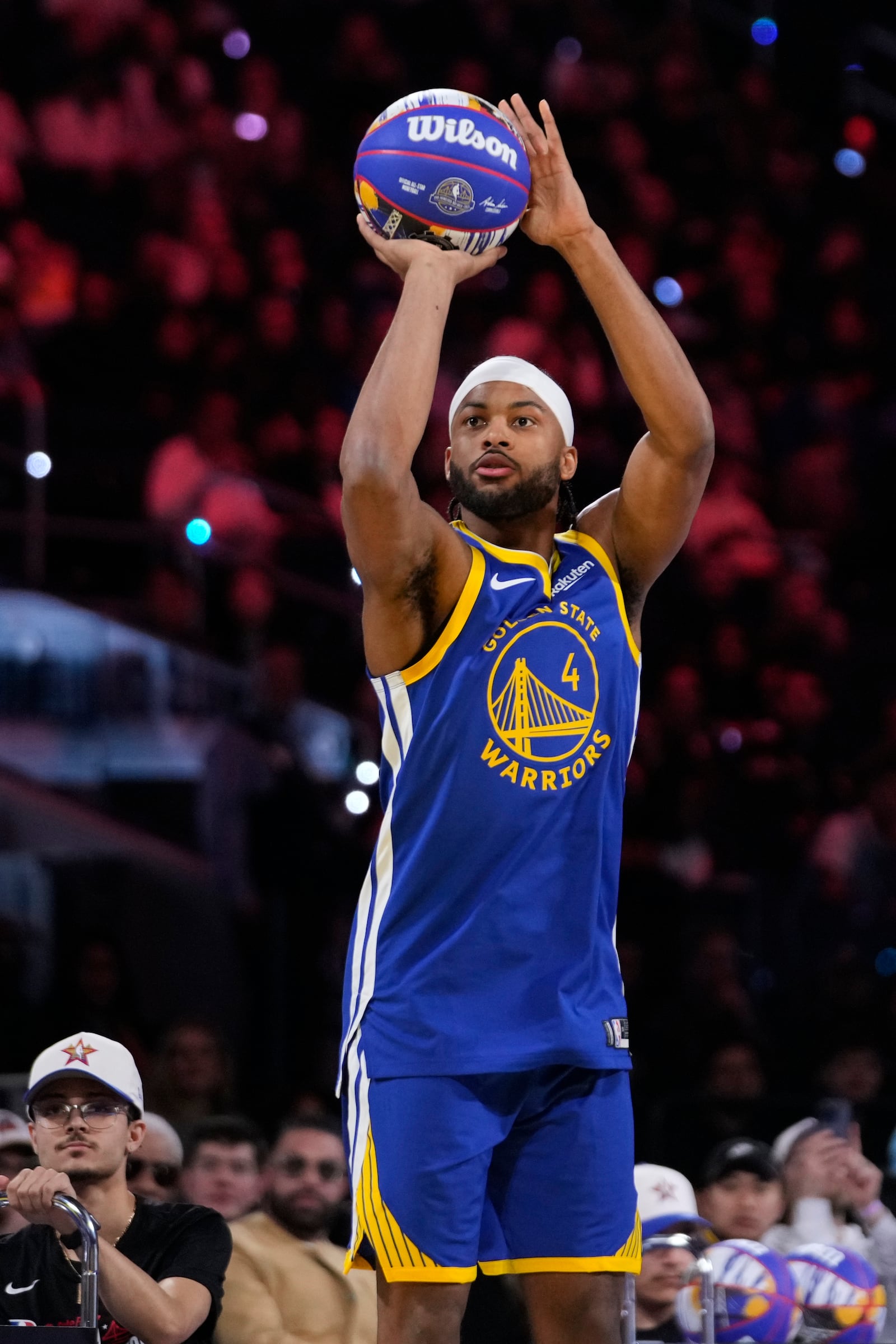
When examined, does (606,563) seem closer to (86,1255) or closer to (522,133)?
(522,133)

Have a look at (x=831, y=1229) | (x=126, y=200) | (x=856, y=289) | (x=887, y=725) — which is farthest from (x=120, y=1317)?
(x=856, y=289)

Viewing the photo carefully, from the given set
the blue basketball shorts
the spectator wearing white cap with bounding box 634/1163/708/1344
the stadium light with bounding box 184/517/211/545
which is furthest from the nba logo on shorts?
the stadium light with bounding box 184/517/211/545

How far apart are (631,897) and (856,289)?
5165 mm

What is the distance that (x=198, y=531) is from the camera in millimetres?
8180

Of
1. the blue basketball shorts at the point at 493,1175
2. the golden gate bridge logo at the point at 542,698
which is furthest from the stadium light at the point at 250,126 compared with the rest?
the blue basketball shorts at the point at 493,1175

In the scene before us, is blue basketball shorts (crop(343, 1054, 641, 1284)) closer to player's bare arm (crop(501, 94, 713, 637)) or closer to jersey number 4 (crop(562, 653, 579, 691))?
jersey number 4 (crop(562, 653, 579, 691))

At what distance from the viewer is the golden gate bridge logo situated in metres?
2.89

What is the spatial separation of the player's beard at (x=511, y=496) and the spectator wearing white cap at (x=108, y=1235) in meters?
1.57

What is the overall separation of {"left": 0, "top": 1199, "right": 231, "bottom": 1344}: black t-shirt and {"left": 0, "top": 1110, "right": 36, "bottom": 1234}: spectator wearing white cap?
1.07 m

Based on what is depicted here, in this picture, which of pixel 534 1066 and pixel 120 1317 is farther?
pixel 120 1317

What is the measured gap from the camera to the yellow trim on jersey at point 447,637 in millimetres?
2938

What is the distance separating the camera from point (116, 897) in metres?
7.63

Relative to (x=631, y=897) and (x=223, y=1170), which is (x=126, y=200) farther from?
(x=223, y=1170)

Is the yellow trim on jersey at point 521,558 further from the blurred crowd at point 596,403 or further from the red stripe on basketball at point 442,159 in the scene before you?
the blurred crowd at point 596,403
